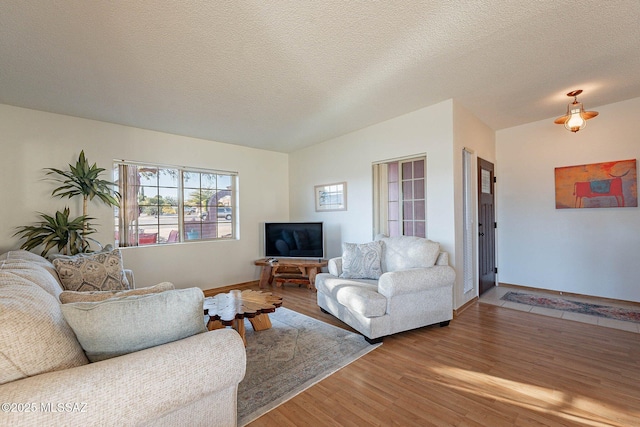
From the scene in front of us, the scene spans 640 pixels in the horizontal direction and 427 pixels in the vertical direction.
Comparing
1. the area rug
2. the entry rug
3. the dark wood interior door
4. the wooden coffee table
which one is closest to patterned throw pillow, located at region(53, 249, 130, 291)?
the wooden coffee table

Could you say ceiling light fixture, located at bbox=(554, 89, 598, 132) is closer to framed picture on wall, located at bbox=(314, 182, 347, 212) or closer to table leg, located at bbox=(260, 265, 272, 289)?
framed picture on wall, located at bbox=(314, 182, 347, 212)

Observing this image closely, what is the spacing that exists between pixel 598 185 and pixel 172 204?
6.01 meters

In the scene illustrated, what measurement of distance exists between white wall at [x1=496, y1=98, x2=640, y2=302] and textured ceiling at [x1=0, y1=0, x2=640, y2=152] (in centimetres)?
47

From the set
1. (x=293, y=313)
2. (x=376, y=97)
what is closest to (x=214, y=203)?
(x=293, y=313)

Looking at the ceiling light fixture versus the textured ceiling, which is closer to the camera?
the textured ceiling

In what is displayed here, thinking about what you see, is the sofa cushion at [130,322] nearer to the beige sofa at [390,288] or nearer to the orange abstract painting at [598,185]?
the beige sofa at [390,288]

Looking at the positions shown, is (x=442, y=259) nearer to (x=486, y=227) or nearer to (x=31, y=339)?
(x=486, y=227)

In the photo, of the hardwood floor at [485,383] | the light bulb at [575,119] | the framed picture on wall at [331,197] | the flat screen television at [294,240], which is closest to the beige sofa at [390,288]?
the hardwood floor at [485,383]

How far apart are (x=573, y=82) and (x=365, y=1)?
2.60m

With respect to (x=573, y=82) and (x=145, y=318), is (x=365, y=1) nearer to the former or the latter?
(x=145, y=318)

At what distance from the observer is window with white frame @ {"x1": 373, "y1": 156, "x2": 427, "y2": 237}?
12.0ft

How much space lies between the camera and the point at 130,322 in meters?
1.13

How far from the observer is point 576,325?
9.46ft

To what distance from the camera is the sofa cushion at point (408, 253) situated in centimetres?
296
